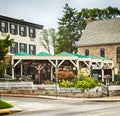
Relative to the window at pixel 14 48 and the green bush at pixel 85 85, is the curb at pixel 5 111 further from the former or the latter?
the window at pixel 14 48

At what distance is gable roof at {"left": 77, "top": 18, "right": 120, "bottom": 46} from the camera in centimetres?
7019

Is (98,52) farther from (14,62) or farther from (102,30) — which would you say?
(14,62)

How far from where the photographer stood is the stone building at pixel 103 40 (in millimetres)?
68887

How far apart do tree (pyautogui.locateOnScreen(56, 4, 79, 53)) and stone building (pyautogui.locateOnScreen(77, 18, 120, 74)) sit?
49.2ft

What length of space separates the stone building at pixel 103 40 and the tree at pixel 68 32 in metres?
15.0

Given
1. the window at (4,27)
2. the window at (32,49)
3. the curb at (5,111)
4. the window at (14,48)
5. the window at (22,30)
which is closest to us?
the curb at (5,111)

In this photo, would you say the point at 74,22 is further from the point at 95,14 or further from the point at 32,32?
the point at 32,32

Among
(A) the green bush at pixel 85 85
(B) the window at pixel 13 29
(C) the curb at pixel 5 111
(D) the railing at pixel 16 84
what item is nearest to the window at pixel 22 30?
(B) the window at pixel 13 29

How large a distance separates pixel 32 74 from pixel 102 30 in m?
23.5

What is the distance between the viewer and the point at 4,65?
3281 centimetres

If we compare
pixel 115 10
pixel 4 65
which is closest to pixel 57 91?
pixel 4 65

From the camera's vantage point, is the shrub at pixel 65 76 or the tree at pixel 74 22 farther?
the tree at pixel 74 22

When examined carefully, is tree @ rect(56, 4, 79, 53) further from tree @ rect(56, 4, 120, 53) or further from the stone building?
the stone building

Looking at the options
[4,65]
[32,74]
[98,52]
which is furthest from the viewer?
[98,52]
